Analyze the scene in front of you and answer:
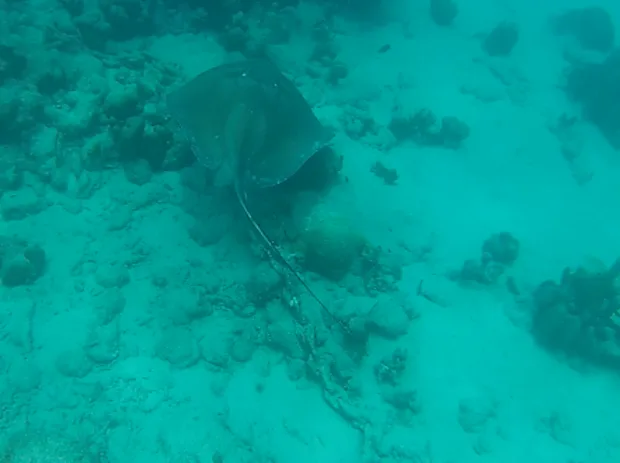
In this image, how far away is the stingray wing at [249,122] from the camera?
20.0 ft

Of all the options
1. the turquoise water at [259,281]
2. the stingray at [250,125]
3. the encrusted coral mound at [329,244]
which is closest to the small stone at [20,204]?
Result: the turquoise water at [259,281]

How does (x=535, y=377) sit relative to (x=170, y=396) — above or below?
below

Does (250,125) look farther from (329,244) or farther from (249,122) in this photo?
(329,244)

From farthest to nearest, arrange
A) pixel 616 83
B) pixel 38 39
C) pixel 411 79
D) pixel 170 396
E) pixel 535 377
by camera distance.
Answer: pixel 616 83, pixel 411 79, pixel 38 39, pixel 535 377, pixel 170 396

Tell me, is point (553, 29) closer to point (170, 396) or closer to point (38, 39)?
point (38, 39)

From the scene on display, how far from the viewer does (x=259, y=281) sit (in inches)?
253

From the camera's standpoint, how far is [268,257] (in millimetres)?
6715

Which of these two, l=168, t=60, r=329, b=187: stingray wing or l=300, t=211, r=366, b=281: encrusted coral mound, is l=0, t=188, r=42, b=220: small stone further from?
l=300, t=211, r=366, b=281: encrusted coral mound

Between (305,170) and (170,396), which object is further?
(305,170)

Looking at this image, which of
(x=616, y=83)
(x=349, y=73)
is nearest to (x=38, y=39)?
(x=349, y=73)

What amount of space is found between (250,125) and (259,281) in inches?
83.8

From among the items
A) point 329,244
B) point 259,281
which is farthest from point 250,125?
point 259,281

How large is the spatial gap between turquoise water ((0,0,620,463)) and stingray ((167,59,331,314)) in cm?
9

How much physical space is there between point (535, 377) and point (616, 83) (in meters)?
11.9
